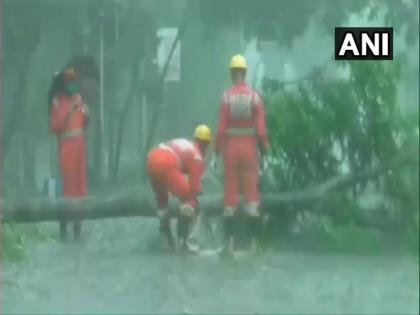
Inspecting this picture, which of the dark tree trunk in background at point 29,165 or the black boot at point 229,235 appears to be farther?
the black boot at point 229,235

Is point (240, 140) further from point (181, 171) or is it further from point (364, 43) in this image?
point (364, 43)

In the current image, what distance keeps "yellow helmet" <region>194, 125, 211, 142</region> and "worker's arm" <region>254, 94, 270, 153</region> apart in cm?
26

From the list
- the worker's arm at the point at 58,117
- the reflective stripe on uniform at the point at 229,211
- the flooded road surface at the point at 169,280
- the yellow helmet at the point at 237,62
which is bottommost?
the flooded road surface at the point at 169,280

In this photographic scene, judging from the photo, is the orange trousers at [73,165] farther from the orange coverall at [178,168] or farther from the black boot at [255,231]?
the black boot at [255,231]

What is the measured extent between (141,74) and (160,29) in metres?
0.27

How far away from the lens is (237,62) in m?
4.92

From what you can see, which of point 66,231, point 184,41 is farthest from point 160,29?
point 66,231

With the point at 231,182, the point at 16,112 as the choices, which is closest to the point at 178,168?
the point at 231,182

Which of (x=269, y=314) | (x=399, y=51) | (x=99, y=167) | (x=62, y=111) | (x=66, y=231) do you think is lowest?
(x=269, y=314)

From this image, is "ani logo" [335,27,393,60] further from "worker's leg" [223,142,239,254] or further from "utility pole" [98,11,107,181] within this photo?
"utility pole" [98,11,107,181]

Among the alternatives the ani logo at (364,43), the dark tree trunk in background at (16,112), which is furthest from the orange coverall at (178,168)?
the ani logo at (364,43)

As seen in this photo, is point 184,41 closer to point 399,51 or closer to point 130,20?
point 130,20

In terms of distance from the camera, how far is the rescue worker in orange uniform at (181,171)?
4941mm

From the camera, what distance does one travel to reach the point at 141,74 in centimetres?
500
